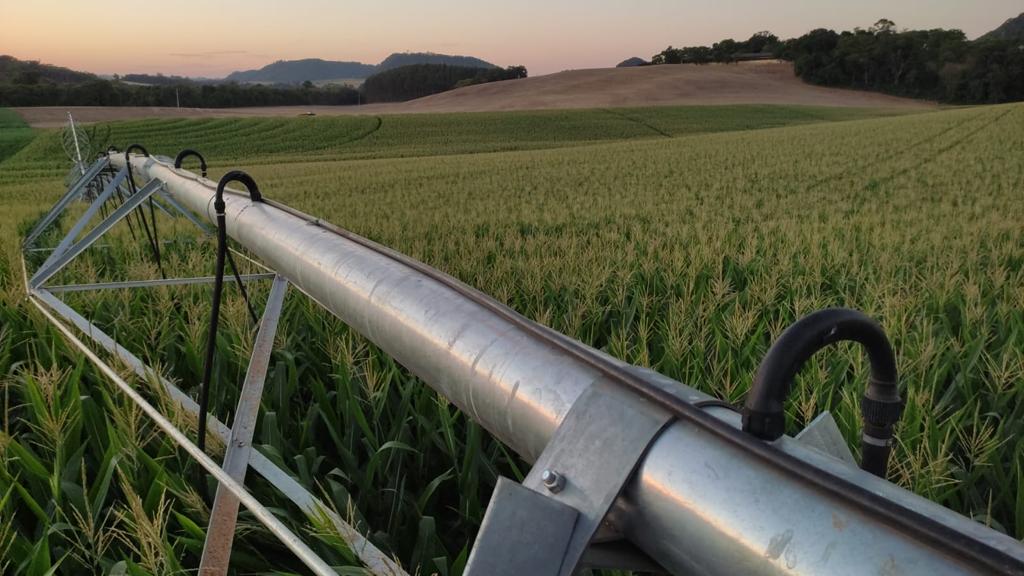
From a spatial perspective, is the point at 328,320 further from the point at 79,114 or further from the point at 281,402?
the point at 79,114

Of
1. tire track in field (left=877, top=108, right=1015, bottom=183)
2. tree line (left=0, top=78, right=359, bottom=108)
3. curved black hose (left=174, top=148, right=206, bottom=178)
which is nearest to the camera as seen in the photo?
curved black hose (left=174, top=148, right=206, bottom=178)

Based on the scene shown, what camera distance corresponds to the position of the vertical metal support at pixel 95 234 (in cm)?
278

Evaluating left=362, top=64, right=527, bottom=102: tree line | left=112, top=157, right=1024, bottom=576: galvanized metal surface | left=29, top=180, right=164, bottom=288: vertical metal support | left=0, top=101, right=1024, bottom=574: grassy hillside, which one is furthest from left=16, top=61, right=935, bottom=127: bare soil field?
left=112, top=157, right=1024, bottom=576: galvanized metal surface

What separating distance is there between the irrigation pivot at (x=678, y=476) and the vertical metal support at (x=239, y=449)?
0.62 ft

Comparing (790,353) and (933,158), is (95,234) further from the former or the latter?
(933,158)

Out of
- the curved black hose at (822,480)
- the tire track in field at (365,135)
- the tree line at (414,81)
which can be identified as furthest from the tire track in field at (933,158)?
the tree line at (414,81)

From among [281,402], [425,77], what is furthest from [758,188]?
[425,77]

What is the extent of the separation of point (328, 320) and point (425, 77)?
95.0 meters

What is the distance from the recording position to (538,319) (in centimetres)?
272

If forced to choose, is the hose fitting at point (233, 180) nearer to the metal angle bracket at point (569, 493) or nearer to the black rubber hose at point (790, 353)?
the metal angle bracket at point (569, 493)

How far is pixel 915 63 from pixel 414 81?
60.1m

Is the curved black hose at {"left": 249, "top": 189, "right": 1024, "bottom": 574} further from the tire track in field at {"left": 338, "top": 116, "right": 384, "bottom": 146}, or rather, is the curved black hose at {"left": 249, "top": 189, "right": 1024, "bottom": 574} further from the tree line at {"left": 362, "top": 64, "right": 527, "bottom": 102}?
the tree line at {"left": 362, "top": 64, "right": 527, "bottom": 102}

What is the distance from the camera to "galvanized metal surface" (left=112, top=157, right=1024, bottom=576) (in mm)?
517

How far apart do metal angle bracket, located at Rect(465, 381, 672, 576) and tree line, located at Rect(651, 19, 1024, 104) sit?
3068 inches
